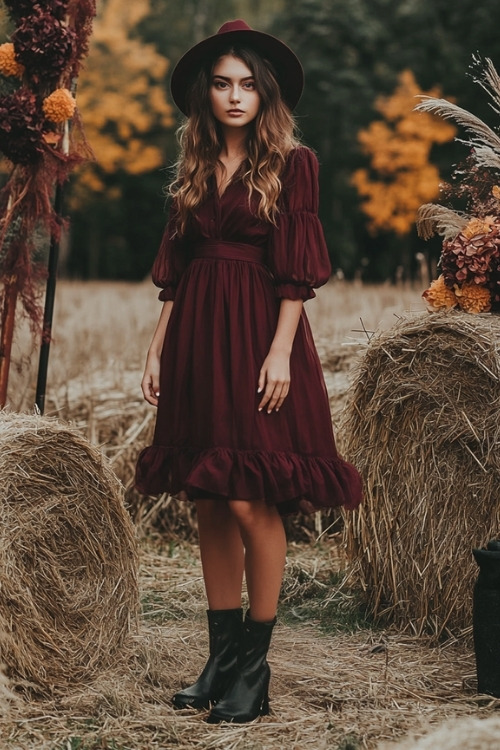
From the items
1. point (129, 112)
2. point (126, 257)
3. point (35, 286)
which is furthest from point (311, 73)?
point (35, 286)

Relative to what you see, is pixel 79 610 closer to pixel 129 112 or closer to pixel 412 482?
pixel 412 482

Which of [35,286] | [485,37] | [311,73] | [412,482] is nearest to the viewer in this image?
[412,482]

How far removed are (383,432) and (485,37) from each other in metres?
18.2

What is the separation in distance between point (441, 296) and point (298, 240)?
0.90 meters

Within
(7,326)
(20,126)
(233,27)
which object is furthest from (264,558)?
(20,126)

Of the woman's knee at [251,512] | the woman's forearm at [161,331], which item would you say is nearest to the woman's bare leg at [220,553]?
the woman's knee at [251,512]

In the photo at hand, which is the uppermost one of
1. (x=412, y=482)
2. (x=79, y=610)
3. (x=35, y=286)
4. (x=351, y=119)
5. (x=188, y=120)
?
(x=351, y=119)

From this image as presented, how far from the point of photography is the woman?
117 inches

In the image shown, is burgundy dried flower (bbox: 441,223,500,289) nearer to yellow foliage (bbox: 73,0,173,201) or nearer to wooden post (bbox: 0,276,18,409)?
wooden post (bbox: 0,276,18,409)

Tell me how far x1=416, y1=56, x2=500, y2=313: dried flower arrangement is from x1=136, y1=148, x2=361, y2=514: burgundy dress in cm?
74

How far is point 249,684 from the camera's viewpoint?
9.89 ft

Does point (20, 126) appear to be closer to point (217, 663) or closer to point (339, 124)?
point (217, 663)

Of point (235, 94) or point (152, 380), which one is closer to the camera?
point (235, 94)

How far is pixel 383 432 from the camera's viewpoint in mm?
3961
